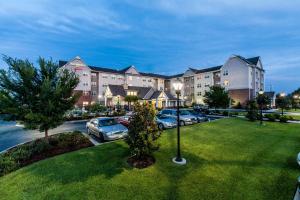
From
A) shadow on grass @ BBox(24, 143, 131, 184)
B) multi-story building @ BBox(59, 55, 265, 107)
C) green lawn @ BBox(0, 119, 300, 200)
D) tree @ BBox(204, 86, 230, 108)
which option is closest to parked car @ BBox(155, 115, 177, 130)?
green lawn @ BBox(0, 119, 300, 200)

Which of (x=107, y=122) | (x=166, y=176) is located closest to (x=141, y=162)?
(x=166, y=176)

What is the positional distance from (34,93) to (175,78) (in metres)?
42.1

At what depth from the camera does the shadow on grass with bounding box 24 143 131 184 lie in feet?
20.7


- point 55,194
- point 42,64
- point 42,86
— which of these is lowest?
point 55,194

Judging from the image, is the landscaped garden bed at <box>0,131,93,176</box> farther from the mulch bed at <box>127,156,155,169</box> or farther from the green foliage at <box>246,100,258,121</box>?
the green foliage at <box>246,100,258,121</box>

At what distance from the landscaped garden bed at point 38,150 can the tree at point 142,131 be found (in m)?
4.94

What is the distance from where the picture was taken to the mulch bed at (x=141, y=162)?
6.85 metres

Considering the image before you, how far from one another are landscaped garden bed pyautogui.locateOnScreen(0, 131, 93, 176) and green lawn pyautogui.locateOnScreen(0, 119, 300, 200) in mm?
1093

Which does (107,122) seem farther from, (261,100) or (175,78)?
(175,78)

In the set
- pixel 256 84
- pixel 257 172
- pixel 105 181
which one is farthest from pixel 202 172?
pixel 256 84

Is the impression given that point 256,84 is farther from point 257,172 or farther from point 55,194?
point 55,194

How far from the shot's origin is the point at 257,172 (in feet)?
20.1

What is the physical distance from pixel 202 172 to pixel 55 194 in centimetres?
531

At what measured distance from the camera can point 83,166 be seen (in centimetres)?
707
